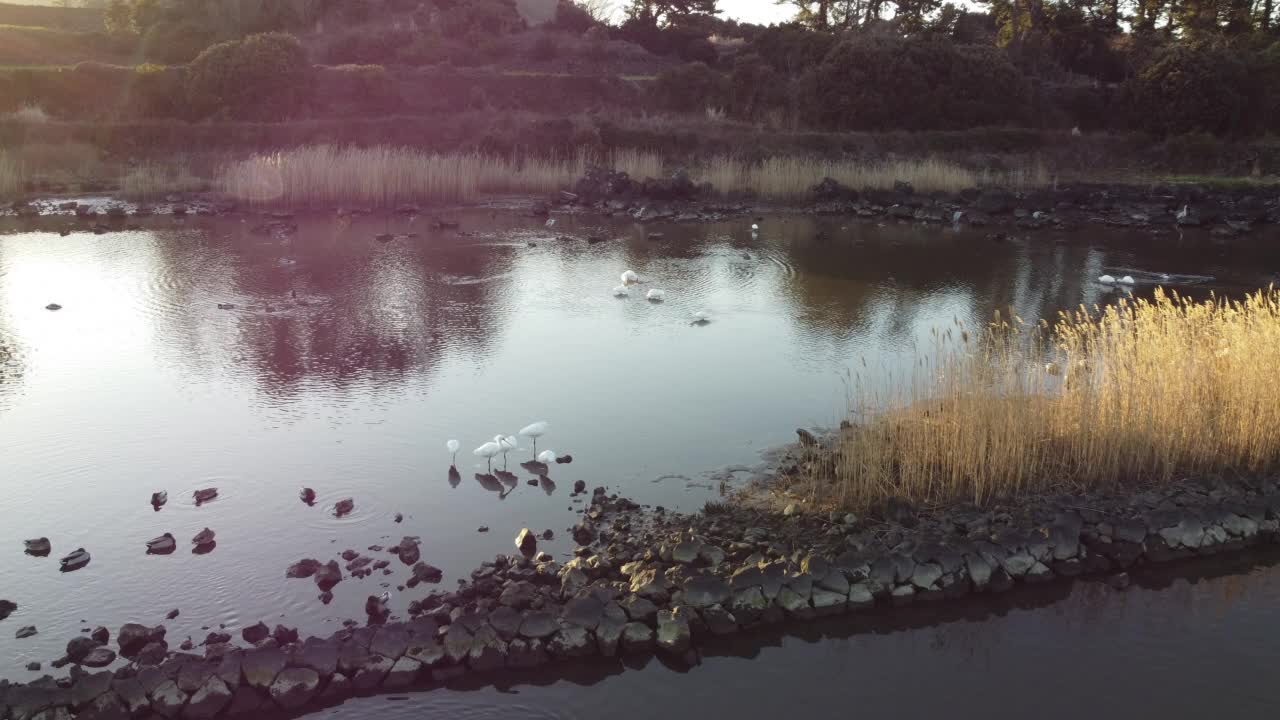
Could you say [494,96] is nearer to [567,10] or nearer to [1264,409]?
[567,10]

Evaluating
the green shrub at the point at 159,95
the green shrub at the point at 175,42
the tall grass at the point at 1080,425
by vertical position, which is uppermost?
the green shrub at the point at 175,42

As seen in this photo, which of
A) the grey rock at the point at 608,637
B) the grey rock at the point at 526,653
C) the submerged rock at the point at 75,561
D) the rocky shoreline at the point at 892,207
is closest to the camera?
the grey rock at the point at 526,653

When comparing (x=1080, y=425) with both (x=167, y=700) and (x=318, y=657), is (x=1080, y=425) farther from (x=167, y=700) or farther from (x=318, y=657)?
(x=167, y=700)

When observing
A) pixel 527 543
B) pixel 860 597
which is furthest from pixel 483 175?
pixel 860 597

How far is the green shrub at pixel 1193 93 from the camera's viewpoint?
36.5 metres

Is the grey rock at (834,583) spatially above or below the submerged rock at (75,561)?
above

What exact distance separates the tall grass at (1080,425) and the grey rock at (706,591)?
1801 mm

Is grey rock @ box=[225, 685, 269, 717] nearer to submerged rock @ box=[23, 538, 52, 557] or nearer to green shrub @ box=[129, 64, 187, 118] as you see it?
submerged rock @ box=[23, 538, 52, 557]

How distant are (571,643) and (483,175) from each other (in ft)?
79.1

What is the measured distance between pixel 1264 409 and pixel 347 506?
27.1 feet

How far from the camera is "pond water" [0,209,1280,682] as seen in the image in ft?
25.7

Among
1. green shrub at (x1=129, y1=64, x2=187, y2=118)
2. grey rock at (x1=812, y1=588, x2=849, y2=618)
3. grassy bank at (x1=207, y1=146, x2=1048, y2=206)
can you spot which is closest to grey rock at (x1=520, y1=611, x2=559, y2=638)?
grey rock at (x1=812, y1=588, x2=849, y2=618)

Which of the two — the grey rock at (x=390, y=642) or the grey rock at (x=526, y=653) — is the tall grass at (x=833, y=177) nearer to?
the grey rock at (x=526, y=653)

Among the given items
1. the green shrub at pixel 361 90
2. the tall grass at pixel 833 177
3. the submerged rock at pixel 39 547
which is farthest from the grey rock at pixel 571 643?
the green shrub at pixel 361 90
